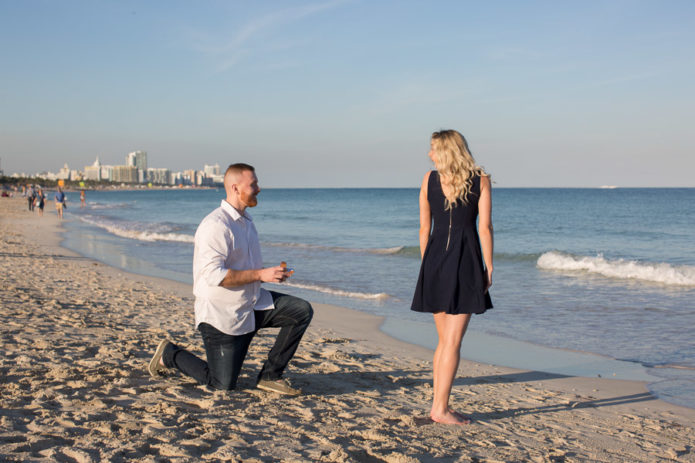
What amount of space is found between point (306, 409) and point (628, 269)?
1237 centimetres

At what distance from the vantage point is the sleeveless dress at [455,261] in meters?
3.64

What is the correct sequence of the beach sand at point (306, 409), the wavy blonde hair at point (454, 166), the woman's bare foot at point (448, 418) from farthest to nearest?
the woman's bare foot at point (448, 418) < the wavy blonde hair at point (454, 166) < the beach sand at point (306, 409)

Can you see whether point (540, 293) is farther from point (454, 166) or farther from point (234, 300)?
point (234, 300)

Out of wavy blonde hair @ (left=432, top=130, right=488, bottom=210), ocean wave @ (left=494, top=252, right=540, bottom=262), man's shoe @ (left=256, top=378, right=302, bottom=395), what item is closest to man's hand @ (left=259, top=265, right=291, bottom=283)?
man's shoe @ (left=256, top=378, right=302, bottom=395)

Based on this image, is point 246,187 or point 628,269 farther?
point 628,269

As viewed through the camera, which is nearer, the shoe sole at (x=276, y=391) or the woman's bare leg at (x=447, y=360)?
the woman's bare leg at (x=447, y=360)

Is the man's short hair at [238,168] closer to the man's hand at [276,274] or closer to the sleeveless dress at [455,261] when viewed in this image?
the man's hand at [276,274]

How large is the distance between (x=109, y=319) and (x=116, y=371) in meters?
2.67

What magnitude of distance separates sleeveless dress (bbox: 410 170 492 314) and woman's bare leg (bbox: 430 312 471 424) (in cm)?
13

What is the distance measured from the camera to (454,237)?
367 cm

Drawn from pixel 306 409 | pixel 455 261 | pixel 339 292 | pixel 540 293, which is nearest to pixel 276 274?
pixel 306 409

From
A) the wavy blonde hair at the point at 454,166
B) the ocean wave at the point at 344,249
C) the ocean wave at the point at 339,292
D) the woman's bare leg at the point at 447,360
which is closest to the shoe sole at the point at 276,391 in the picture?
the woman's bare leg at the point at 447,360

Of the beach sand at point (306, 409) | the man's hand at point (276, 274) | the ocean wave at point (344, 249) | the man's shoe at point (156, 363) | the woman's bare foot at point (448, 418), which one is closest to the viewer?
the beach sand at point (306, 409)

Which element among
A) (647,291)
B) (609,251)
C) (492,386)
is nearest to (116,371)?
(492,386)
